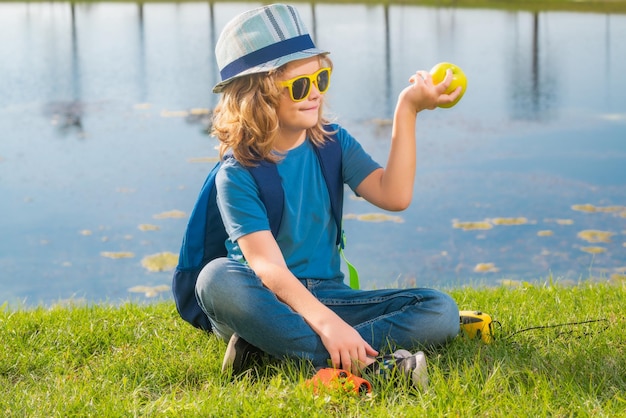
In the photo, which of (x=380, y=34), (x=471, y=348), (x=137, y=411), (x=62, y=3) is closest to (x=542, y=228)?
(x=471, y=348)

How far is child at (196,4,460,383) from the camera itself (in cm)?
287

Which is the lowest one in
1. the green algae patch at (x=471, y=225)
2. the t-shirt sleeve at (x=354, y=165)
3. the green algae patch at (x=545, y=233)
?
the green algae patch at (x=545, y=233)

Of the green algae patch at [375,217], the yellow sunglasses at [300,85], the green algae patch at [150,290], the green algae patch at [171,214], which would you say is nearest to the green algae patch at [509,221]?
the green algae patch at [375,217]

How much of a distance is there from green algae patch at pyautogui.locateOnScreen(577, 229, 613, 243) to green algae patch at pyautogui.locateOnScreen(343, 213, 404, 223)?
3.33 ft

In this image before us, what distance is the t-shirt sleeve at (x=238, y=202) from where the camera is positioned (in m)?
2.88

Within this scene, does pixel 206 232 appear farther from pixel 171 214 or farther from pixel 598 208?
pixel 598 208

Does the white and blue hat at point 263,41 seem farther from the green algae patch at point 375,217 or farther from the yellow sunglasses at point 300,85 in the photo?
the green algae patch at point 375,217

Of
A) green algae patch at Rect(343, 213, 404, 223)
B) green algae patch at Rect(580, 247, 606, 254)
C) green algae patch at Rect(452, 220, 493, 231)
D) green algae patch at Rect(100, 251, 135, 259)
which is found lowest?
green algae patch at Rect(580, 247, 606, 254)

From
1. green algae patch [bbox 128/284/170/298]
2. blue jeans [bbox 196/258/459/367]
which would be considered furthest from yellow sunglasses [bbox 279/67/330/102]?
green algae patch [bbox 128/284/170/298]

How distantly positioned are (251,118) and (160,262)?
6.77 feet

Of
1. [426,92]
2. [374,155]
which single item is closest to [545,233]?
[374,155]

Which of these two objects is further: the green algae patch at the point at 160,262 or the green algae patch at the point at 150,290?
the green algae patch at the point at 160,262

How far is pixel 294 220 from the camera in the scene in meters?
3.04

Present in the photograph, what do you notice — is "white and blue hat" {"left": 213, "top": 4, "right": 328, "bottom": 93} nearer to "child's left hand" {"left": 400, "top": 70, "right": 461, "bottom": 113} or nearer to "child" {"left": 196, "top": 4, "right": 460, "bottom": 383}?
"child" {"left": 196, "top": 4, "right": 460, "bottom": 383}
